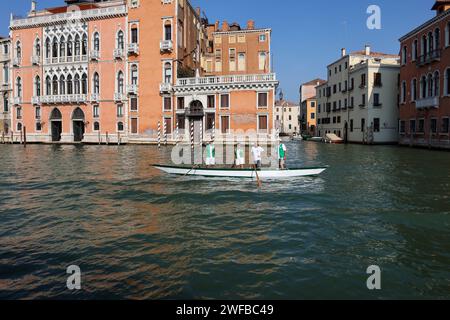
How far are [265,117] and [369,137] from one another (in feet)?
47.0

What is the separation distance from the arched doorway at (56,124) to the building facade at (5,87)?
854cm

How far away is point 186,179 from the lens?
15180mm

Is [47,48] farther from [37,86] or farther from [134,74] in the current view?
[134,74]

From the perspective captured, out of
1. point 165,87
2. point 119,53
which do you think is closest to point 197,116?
point 165,87

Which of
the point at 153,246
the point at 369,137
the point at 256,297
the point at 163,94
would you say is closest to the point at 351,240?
the point at 256,297

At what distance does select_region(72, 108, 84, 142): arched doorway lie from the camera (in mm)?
44125

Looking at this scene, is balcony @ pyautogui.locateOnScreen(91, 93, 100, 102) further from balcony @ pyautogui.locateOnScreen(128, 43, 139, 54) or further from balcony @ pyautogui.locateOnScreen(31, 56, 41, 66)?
balcony @ pyautogui.locateOnScreen(31, 56, 41, 66)

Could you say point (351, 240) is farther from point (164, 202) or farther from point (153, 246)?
point (164, 202)

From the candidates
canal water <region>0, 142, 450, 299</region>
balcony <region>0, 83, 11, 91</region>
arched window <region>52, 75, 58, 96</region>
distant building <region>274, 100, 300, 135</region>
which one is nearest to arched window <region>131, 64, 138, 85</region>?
arched window <region>52, 75, 58, 96</region>

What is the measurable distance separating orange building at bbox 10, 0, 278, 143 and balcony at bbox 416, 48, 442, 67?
1415cm

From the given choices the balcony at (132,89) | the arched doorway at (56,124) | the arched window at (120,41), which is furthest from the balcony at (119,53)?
the arched doorway at (56,124)

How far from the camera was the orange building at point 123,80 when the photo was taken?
39.3m

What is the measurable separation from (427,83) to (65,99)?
134 feet

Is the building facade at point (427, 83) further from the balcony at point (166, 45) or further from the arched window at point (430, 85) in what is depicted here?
the balcony at point (166, 45)
